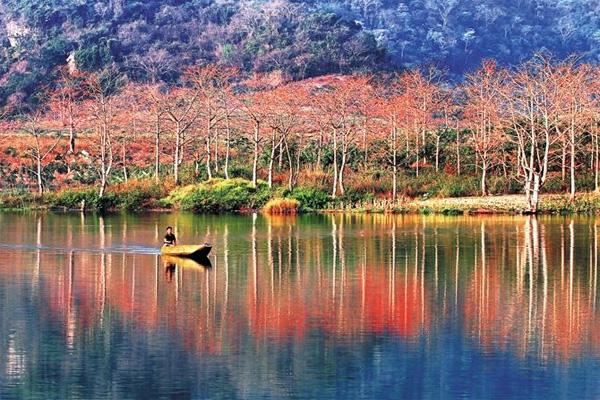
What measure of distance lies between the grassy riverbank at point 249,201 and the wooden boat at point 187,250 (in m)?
24.1

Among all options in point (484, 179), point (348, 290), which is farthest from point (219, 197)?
point (348, 290)

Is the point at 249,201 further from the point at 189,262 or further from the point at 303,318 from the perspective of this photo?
the point at 303,318

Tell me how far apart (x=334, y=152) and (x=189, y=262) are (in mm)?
28622

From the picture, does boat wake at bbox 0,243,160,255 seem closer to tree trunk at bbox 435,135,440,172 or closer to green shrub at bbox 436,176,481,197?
green shrub at bbox 436,176,481,197

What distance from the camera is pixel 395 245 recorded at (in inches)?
1660

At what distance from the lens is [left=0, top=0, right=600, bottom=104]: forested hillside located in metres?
121

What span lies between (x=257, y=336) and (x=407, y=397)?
Result: 5054mm

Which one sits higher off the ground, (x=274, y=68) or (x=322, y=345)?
(x=274, y=68)

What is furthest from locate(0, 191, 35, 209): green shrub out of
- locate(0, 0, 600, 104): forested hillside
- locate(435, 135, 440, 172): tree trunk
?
locate(0, 0, 600, 104): forested hillside

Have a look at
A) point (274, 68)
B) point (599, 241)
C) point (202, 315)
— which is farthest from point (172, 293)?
point (274, 68)

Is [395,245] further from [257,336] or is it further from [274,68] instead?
[274,68]

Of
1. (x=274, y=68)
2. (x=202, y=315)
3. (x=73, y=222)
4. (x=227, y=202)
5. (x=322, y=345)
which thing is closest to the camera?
(x=322, y=345)

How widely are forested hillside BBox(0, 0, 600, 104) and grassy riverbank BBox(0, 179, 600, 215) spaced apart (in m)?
49.1

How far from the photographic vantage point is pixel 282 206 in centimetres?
6200
